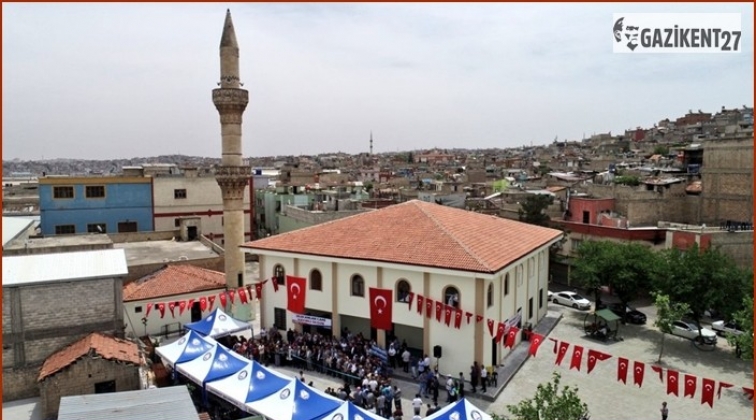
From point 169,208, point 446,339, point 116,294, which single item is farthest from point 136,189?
point 446,339

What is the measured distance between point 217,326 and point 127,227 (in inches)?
953

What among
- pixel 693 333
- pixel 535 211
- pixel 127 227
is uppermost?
pixel 535 211

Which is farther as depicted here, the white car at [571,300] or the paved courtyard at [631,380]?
the white car at [571,300]

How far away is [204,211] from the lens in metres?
44.8

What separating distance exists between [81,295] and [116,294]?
111 cm

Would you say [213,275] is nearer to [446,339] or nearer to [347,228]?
[347,228]

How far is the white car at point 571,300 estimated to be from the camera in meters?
30.2

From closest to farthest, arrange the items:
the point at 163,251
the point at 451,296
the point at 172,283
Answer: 1. the point at 451,296
2. the point at 172,283
3. the point at 163,251

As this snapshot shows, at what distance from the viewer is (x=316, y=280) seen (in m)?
23.3

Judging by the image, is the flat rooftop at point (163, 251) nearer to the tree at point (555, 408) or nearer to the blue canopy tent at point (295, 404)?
the blue canopy tent at point (295, 404)

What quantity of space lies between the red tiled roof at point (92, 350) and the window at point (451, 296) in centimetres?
1090

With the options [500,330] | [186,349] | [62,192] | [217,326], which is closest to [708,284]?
[500,330]

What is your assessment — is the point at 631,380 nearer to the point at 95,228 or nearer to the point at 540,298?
the point at 540,298

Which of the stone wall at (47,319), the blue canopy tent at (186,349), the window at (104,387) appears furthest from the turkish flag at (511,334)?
the stone wall at (47,319)
